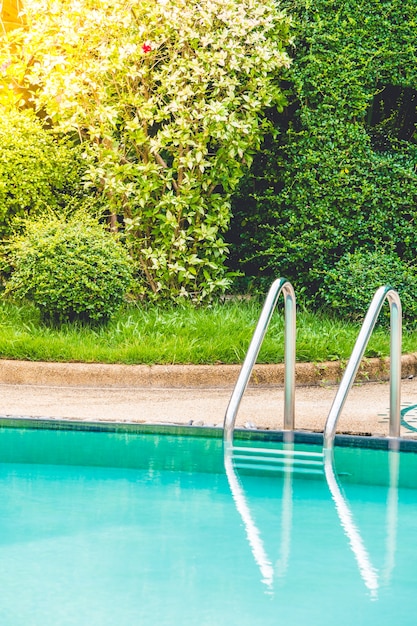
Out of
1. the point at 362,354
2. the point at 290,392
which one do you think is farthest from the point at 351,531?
the point at 290,392

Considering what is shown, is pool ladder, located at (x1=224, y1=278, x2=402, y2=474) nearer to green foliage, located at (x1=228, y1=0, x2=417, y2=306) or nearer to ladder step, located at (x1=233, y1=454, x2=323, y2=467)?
ladder step, located at (x1=233, y1=454, x2=323, y2=467)

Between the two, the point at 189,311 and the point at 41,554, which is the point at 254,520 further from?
the point at 189,311

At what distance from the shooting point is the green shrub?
35.4 ft

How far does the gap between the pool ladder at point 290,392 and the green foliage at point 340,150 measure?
15.7ft

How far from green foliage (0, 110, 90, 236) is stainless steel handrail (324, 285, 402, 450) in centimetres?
539

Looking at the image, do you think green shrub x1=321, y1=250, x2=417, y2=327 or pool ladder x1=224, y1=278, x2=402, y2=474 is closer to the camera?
pool ladder x1=224, y1=278, x2=402, y2=474

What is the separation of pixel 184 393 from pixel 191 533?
11.1ft

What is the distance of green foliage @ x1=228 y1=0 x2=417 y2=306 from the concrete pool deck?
200cm

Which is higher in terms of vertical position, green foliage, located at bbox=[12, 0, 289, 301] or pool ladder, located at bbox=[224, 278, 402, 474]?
green foliage, located at bbox=[12, 0, 289, 301]

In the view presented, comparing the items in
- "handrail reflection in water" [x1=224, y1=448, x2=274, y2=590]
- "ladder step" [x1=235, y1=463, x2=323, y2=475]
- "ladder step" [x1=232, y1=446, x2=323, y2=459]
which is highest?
"ladder step" [x1=232, y1=446, x2=323, y2=459]

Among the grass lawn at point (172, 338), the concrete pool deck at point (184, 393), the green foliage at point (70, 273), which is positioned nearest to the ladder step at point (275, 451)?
the concrete pool deck at point (184, 393)

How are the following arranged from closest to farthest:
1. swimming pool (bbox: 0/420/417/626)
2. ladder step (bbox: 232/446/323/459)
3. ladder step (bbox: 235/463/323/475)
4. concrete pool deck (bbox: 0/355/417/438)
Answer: swimming pool (bbox: 0/420/417/626)
ladder step (bbox: 235/463/323/475)
ladder step (bbox: 232/446/323/459)
concrete pool deck (bbox: 0/355/417/438)

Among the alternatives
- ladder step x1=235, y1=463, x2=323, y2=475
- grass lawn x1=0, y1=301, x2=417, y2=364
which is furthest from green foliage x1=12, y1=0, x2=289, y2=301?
ladder step x1=235, y1=463, x2=323, y2=475

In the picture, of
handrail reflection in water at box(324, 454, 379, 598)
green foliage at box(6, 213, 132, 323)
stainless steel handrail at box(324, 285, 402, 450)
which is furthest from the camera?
green foliage at box(6, 213, 132, 323)
